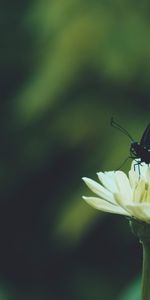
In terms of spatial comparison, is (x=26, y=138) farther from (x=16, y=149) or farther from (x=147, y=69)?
(x=147, y=69)

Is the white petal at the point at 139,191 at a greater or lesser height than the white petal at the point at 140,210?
greater

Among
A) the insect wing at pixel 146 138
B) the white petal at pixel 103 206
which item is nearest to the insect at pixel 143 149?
the insect wing at pixel 146 138

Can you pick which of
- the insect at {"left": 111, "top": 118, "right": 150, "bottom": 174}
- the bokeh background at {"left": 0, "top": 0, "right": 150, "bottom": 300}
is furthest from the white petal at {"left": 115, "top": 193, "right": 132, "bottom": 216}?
the bokeh background at {"left": 0, "top": 0, "right": 150, "bottom": 300}

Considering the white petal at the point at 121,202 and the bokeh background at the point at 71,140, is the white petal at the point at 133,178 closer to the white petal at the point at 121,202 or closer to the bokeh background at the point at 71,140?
the white petal at the point at 121,202

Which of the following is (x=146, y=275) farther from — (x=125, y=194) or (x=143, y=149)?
(x=143, y=149)

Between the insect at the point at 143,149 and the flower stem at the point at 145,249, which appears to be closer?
the flower stem at the point at 145,249

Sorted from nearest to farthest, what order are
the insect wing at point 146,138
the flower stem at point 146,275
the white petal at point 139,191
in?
the flower stem at point 146,275 → the white petal at point 139,191 → the insect wing at point 146,138

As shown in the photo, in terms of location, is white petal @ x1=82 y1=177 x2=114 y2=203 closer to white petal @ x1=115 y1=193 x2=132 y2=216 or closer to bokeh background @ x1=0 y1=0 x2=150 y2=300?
white petal @ x1=115 y1=193 x2=132 y2=216
